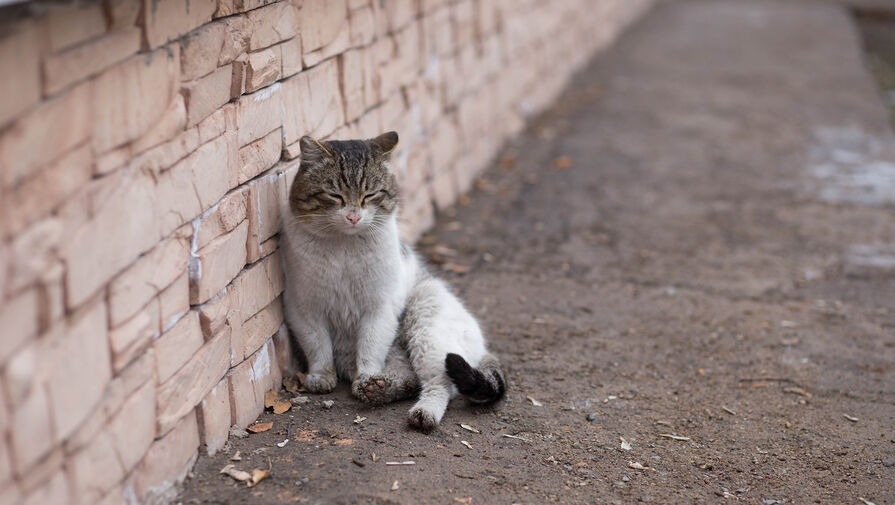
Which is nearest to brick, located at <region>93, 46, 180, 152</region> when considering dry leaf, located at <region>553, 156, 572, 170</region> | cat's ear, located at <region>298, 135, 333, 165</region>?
cat's ear, located at <region>298, 135, 333, 165</region>

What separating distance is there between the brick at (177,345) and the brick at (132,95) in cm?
75

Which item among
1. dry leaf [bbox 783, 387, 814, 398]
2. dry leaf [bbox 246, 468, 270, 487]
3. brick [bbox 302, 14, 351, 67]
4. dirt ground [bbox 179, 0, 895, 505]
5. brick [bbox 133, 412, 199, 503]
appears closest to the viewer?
brick [bbox 133, 412, 199, 503]

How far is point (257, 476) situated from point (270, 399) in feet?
2.28

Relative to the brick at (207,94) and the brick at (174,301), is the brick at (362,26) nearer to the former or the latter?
the brick at (207,94)

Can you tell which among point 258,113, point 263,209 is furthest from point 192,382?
point 258,113

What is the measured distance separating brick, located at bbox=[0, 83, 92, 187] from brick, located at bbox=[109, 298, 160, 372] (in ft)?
2.07

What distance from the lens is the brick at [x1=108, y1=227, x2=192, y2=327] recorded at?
8.88ft

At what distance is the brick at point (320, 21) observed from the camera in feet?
14.1

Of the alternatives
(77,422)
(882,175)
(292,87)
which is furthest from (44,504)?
(882,175)

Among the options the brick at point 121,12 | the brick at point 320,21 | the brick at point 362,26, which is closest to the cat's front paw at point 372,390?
the brick at point 320,21

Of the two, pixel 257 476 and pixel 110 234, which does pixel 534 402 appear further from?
pixel 110 234

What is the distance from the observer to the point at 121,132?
8.74 ft

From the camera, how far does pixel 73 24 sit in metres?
2.42

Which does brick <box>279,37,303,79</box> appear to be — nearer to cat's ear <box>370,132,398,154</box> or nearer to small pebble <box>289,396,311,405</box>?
cat's ear <box>370,132,398,154</box>
